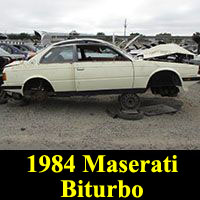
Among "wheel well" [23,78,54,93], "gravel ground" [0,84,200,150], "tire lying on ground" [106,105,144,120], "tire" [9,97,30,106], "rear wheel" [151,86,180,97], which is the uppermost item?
"wheel well" [23,78,54,93]

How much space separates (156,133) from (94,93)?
6.07ft

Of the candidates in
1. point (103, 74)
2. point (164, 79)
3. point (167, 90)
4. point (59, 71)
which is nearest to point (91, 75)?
point (103, 74)

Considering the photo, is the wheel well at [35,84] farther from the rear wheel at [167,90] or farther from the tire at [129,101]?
the rear wheel at [167,90]

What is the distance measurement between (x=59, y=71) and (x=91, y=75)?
74cm

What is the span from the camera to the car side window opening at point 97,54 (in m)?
6.24

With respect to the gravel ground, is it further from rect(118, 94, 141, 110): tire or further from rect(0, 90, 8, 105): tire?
rect(118, 94, 141, 110): tire

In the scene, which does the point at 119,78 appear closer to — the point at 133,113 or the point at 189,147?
the point at 133,113

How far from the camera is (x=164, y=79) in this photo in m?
6.31

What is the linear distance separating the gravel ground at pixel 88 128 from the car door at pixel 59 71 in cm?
67

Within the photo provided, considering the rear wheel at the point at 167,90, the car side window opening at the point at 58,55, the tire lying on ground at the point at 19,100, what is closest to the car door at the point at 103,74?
the car side window opening at the point at 58,55

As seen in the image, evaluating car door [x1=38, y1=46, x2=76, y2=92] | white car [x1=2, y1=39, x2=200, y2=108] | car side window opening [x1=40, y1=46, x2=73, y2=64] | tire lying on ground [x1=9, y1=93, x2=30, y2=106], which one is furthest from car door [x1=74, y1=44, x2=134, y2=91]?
tire lying on ground [x1=9, y1=93, x2=30, y2=106]

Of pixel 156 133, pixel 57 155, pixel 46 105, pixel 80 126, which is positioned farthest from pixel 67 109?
pixel 57 155

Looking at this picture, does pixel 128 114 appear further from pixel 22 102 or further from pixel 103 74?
pixel 22 102

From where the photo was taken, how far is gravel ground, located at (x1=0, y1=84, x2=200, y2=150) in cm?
448
